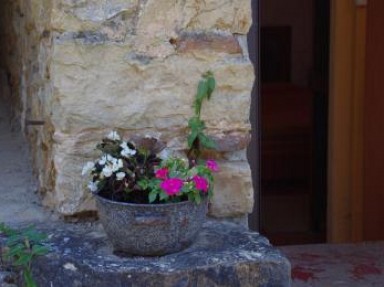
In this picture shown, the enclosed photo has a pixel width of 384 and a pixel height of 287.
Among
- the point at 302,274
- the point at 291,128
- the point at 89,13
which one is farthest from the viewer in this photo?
the point at 291,128

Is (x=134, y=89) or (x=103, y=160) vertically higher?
(x=134, y=89)

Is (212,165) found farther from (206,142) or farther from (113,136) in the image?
(113,136)

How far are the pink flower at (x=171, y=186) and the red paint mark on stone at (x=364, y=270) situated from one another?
157 centimetres

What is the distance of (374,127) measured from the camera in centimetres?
491

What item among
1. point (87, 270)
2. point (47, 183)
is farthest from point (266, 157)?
point (87, 270)

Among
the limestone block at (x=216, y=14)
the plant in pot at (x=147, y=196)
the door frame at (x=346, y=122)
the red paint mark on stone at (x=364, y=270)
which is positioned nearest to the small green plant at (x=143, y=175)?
the plant in pot at (x=147, y=196)

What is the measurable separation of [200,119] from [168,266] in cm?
47

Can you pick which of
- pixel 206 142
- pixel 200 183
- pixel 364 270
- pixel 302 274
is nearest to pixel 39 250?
pixel 200 183

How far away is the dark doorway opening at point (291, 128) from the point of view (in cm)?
525

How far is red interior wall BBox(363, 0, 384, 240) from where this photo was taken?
15.8 ft

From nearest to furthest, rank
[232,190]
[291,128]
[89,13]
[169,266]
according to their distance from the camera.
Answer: [169,266] → [89,13] → [232,190] → [291,128]

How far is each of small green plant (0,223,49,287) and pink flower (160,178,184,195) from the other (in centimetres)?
32

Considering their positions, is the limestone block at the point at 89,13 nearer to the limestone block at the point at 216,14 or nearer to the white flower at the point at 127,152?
the limestone block at the point at 216,14

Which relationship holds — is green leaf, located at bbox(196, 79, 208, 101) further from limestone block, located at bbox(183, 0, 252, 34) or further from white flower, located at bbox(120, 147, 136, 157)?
white flower, located at bbox(120, 147, 136, 157)
